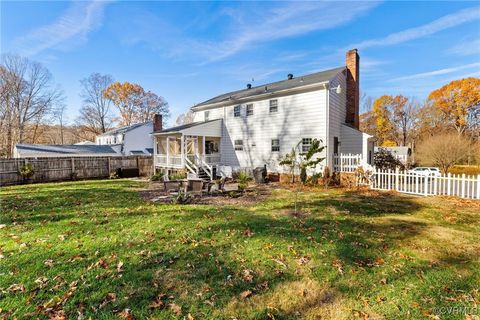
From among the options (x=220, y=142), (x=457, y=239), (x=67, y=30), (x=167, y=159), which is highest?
(x=67, y=30)

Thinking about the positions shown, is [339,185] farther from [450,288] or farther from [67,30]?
[67,30]

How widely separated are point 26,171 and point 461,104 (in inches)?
2250

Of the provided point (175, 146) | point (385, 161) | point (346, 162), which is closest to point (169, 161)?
point (175, 146)

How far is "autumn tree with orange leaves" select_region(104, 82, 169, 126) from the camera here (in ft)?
142

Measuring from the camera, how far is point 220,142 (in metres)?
18.7

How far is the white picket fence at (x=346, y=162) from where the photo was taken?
1231cm

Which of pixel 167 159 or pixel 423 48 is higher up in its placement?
pixel 423 48

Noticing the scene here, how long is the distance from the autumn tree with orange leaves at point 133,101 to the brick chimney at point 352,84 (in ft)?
136

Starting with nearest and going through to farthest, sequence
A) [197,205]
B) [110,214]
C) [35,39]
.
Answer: [110,214]
[197,205]
[35,39]

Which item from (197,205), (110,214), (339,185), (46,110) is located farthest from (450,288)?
(46,110)

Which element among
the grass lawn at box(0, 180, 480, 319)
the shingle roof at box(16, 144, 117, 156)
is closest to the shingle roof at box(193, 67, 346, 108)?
the grass lawn at box(0, 180, 480, 319)

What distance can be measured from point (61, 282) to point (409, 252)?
233 inches

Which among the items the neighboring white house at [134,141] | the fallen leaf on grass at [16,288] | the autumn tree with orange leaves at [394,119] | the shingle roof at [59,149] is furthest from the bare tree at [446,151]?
the shingle roof at [59,149]

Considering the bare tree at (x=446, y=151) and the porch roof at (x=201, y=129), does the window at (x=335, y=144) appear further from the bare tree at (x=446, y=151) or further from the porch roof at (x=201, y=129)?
the bare tree at (x=446, y=151)
